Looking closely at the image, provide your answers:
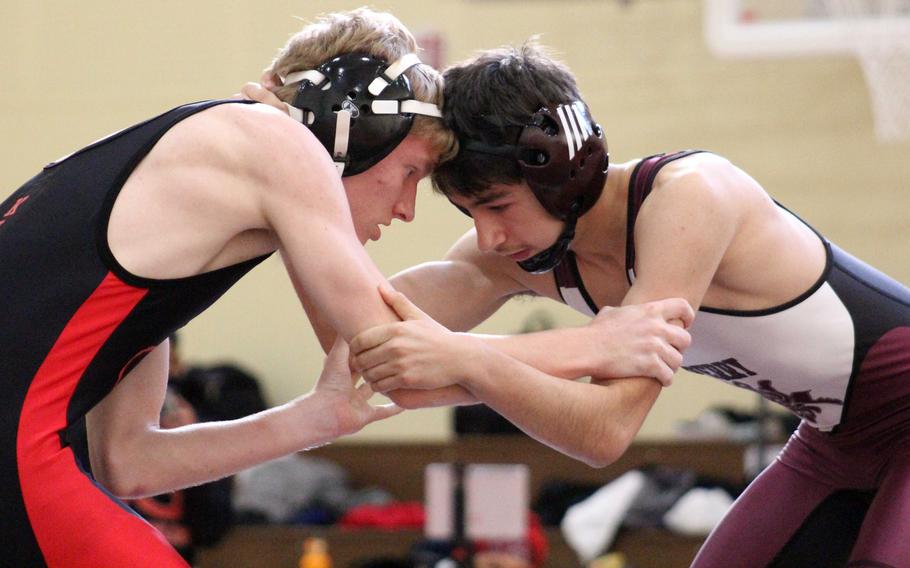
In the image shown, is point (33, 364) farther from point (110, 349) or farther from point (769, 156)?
point (769, 156)

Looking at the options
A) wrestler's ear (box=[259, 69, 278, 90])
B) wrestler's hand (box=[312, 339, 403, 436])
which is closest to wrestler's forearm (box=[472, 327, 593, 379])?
wrestler's hand (box=[312, 339, 403, 436])

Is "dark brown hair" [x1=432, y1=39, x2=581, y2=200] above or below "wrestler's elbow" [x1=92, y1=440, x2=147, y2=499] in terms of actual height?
above

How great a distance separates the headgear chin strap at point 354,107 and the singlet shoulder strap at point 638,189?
22.5 inches

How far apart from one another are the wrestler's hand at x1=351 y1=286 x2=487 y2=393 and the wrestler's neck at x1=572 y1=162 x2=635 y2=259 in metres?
0.63

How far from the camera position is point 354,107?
2.57 meters

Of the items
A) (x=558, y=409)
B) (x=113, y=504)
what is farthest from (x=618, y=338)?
(x=113, y=504)

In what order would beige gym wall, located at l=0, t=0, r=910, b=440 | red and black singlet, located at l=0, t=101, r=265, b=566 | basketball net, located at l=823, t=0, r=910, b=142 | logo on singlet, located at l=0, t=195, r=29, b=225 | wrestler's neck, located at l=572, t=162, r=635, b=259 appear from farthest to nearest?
beige gym wall, located at l=0, t=0, r=910, b=440 → basketball net, located at l=823, t=0, r=910, b=142 → wrestler's neck, located at l=572, t=162, r=635, b=259 → logo on singlet, located at l=0, t=195, r=29, b=225 → red and black singlet, located at l=0, t=101, r=265, b=566

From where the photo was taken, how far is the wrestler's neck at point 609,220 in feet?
9.52

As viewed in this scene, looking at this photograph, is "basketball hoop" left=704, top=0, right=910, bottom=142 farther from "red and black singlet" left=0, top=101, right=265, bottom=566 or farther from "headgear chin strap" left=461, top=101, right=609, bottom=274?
"red and black singlet" left=0, top=101, right=265, bottom=566

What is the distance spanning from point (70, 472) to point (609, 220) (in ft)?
4.67

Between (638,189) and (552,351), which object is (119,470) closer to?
(552,351)

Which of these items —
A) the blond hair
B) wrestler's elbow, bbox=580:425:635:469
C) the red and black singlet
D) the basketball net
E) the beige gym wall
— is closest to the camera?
the red and black singlet

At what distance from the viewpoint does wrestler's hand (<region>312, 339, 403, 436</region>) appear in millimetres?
2846

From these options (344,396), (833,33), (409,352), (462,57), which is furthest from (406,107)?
(462,57)
